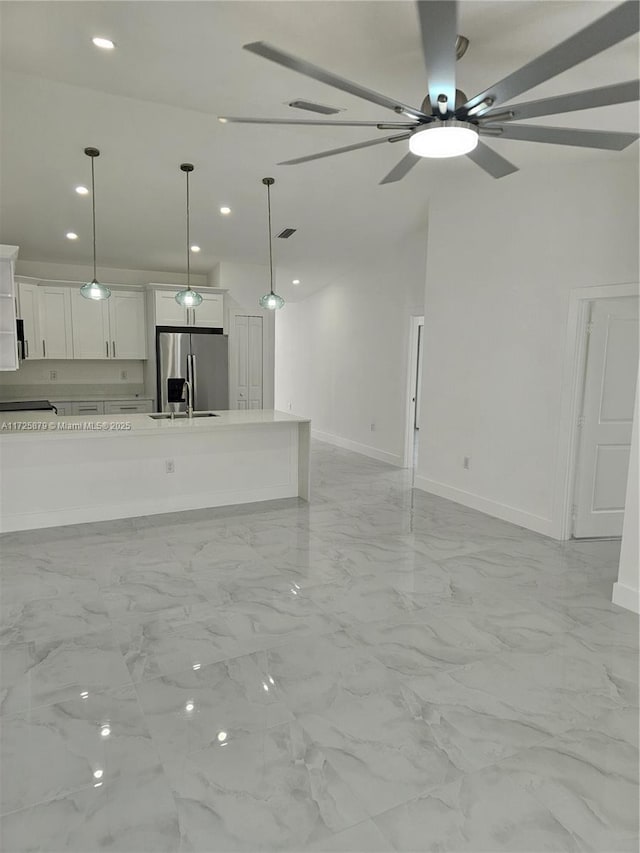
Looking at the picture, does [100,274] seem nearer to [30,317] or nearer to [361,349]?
[30,317]

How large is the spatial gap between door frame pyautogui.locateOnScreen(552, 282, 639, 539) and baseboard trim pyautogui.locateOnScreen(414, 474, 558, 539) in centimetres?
12

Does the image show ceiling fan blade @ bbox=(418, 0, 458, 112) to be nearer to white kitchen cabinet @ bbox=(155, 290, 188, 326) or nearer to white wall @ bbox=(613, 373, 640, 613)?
white wall @ bbox=(613, 373, 640, 613)

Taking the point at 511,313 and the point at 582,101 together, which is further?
the point at 511,313

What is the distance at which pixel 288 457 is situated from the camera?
5555mm

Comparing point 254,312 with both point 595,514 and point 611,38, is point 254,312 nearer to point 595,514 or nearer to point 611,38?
point 595,514

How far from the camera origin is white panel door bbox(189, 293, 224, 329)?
7621 mm

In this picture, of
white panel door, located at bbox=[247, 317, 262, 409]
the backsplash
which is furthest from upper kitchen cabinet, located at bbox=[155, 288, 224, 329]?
the backsplash

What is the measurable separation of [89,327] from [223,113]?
4.20m

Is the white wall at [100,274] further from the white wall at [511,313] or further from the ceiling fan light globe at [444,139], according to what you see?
the ceiling fan light globe at [444,139]

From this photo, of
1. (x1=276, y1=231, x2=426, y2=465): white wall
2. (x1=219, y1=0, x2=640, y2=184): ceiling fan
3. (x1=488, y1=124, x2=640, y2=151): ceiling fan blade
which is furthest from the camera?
(x1=276, y1=231, x2=426, y2=465): white wall

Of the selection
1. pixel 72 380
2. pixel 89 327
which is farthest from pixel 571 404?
pixel 72 380

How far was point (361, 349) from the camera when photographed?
26.7 ft

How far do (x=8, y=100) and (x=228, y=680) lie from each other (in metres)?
4.46

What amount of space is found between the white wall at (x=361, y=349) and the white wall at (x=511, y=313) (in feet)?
3.93
